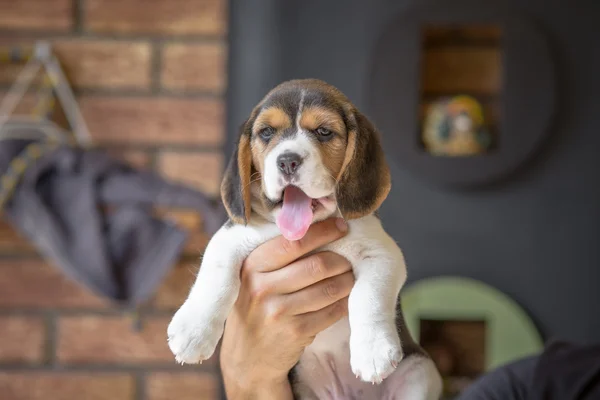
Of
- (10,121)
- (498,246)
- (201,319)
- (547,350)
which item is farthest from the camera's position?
(498,246)

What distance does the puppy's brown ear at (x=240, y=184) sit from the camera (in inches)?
45.6

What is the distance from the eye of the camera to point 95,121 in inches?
97.3

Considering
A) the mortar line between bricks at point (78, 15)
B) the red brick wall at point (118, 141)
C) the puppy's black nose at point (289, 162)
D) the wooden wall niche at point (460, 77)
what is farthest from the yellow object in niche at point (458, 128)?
the puppy's black nose at point (289, 162)

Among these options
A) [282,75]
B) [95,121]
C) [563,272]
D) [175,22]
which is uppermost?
[175,22]

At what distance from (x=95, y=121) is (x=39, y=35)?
0.36 m

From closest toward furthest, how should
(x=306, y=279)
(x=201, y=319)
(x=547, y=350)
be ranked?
1. (x=201, y=319)
2. (x=306, y=279)
3. (x=547, y=350)

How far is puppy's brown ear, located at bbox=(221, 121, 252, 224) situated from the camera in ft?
3.80

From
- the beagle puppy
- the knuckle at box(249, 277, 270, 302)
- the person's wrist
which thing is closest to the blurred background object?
the person's wrist

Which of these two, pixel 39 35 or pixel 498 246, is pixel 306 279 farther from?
pixel 39 35

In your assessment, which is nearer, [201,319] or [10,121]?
[201,319]

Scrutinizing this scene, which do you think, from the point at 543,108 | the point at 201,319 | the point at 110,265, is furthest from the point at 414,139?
the point at 201,319

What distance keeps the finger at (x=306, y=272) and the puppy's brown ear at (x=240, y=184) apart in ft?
0.48

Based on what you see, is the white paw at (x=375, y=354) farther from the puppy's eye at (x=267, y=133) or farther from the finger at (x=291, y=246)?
the puppy's eye at (x=267, y=133)

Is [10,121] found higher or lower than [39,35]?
lower
